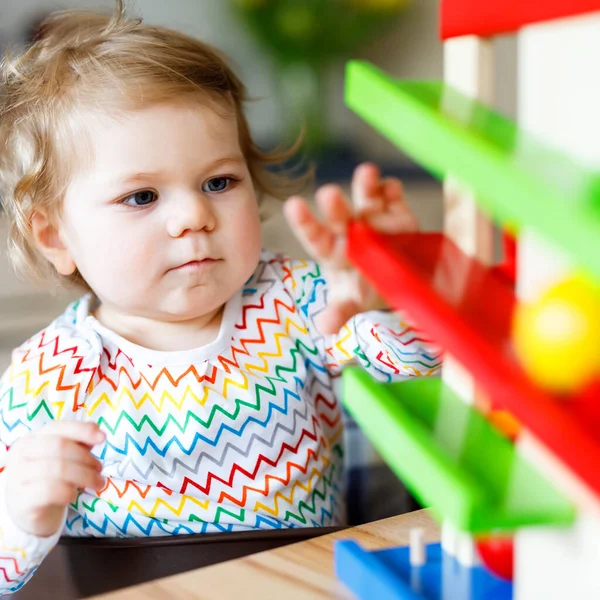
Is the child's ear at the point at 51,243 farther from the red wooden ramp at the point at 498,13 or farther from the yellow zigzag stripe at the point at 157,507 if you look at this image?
the red wooden ramp at the point at 498,13

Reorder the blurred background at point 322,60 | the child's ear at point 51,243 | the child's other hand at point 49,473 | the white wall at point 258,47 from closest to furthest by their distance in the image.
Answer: the child's other hand at point 49,473
the child's ear at point 51,243
the white wall at point 258,47
the blurred background at point 322,60

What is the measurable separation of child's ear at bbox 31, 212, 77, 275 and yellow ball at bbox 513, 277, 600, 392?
692mm

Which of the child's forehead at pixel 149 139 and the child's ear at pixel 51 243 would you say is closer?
the child's forehead at pixel 149 139

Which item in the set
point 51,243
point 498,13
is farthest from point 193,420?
point 498,13

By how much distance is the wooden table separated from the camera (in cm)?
58

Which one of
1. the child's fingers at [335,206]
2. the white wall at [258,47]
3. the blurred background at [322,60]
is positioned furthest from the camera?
the blurred background at [322,60]

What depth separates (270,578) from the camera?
60 centimetres

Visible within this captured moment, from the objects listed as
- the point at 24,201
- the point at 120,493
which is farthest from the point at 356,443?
the point at 24,201

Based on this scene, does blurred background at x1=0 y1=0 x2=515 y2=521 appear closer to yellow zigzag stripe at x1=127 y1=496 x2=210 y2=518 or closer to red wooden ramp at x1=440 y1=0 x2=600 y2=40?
yellow zigzag stripe at x1=127 y1=496 x2=210 y2=518

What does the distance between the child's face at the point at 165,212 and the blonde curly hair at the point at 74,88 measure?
2 cm

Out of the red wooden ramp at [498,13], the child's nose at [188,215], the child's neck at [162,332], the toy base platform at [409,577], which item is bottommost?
the child's neck at [162,332]

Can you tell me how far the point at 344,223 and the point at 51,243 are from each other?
1.83 ft

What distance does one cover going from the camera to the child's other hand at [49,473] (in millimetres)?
686

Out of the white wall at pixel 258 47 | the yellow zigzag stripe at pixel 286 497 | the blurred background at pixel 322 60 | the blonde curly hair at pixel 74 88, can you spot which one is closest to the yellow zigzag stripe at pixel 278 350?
the yellow zigzag stripe at pixel 286 497
